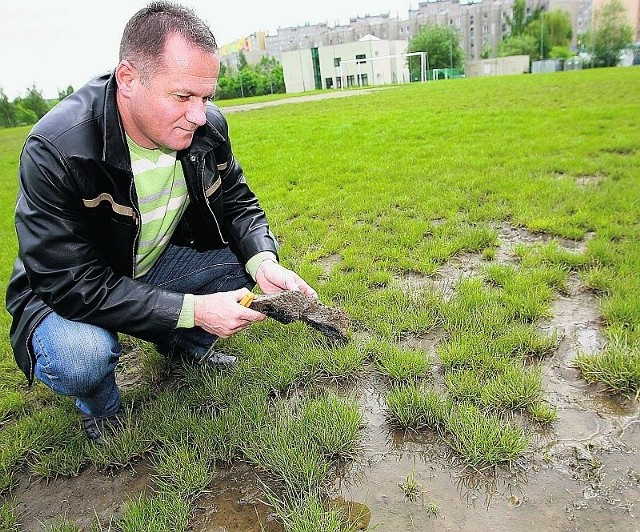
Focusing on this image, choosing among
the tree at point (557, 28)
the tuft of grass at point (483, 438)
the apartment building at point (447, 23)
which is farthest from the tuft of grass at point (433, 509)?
the apartment building at point (447, 23)

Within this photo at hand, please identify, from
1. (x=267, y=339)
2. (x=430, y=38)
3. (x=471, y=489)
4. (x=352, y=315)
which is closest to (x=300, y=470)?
(x=471, y=489)

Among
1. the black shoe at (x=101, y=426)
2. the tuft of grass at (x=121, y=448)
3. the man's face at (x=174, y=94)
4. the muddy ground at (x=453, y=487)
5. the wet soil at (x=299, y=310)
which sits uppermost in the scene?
the man's face at (x=174, y=94)

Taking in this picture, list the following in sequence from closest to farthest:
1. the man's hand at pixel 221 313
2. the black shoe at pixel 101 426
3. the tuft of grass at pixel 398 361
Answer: the man's hand at pixel 221 313
the black shoe at pixel 101 426
the tuft of grass at pixel 398 361

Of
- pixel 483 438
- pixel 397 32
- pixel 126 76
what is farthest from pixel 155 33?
pixel 397 32

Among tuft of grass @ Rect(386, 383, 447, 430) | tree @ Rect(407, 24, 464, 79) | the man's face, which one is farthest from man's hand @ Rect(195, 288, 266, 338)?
tree @ Rect(407, 24, 464, 79)

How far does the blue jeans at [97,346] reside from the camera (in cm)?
231

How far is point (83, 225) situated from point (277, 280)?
103 centimetres

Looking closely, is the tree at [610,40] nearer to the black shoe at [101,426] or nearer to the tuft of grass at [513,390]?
the tuft of grass at [513,390]

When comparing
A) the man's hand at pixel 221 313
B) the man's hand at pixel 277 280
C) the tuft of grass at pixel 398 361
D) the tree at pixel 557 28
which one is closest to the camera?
the man's hand at pixel 221 313

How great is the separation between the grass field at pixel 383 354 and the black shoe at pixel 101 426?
0.07 metres

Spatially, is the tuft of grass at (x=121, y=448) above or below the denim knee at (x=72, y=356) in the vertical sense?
below

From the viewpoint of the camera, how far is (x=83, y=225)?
2275 mm

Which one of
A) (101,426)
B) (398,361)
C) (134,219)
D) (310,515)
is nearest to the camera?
(310,515)

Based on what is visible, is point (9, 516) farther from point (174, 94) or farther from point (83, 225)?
point (174, 94)
